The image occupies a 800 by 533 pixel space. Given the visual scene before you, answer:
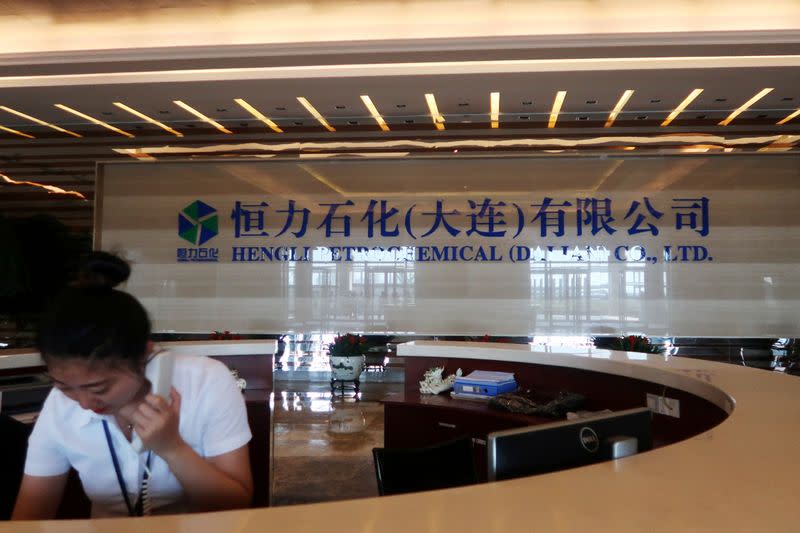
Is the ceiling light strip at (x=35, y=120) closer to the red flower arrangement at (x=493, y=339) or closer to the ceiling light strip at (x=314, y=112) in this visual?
the ceiling light strip at (x=314, y=112)

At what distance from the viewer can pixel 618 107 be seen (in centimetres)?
812

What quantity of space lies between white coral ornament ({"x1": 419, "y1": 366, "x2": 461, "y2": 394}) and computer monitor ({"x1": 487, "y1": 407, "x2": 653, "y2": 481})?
297 cm

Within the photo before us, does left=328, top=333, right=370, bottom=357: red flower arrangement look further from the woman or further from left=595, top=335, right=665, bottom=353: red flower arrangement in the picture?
the woman

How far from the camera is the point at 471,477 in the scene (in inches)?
108

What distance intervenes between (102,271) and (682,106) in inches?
309

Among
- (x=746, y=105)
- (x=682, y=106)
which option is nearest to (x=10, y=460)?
(x=682, y=106)

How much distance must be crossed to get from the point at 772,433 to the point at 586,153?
25.2 ft

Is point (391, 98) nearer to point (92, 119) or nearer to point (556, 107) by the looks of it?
point (556, 107)

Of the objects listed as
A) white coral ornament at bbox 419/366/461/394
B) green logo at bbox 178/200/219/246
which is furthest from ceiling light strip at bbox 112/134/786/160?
white coral ornament at bbox 419/366/461/394

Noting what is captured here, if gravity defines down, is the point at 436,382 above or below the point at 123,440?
below

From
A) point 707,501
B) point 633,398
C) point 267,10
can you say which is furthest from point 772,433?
point 267,10

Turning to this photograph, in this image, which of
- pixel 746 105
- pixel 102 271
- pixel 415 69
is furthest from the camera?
pixel 746 105

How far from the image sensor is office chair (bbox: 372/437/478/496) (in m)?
2.58

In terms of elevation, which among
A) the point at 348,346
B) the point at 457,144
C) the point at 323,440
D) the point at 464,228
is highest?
the point at 457,144
